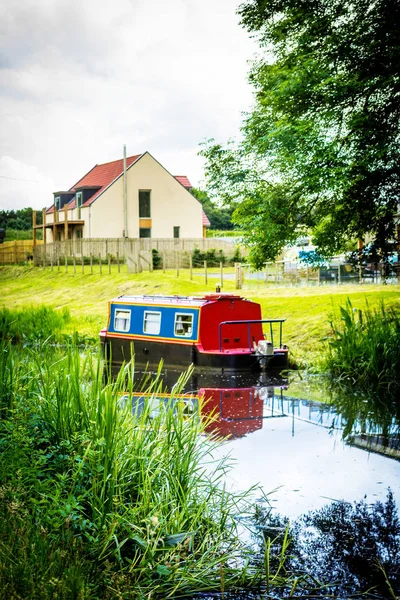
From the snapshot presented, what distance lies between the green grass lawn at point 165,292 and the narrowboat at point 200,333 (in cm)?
70

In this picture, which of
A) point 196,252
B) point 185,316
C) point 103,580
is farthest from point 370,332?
point 196,252

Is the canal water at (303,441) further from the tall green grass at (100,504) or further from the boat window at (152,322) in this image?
the boat window at (152,322)

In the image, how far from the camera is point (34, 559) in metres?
2.75

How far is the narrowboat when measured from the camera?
10.2 m

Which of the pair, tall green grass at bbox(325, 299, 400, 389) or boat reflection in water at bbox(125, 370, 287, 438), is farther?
tall green grass at bbox(325, 299, 400, 389)

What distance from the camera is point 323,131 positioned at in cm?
945

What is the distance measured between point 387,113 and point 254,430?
447 centimetres

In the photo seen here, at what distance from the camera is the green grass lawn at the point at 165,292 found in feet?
38.8

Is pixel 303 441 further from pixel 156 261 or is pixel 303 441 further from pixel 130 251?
pixel 130 251

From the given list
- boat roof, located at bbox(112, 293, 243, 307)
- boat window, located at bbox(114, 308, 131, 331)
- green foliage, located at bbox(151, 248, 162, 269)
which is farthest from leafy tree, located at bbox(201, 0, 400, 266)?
green foliage, located at bbox(151, 248, 162, 269)

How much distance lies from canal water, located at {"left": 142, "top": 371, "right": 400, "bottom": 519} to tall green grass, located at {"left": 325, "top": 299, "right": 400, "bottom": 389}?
338mm

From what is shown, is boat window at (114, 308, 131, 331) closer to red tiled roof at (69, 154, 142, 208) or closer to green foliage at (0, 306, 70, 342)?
green foliage at (0, 306, 70, 342)

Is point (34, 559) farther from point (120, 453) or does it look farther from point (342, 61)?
point (342, 61)

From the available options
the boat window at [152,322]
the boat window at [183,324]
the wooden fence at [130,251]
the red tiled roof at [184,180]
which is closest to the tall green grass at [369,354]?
the boat window at [183,324]
